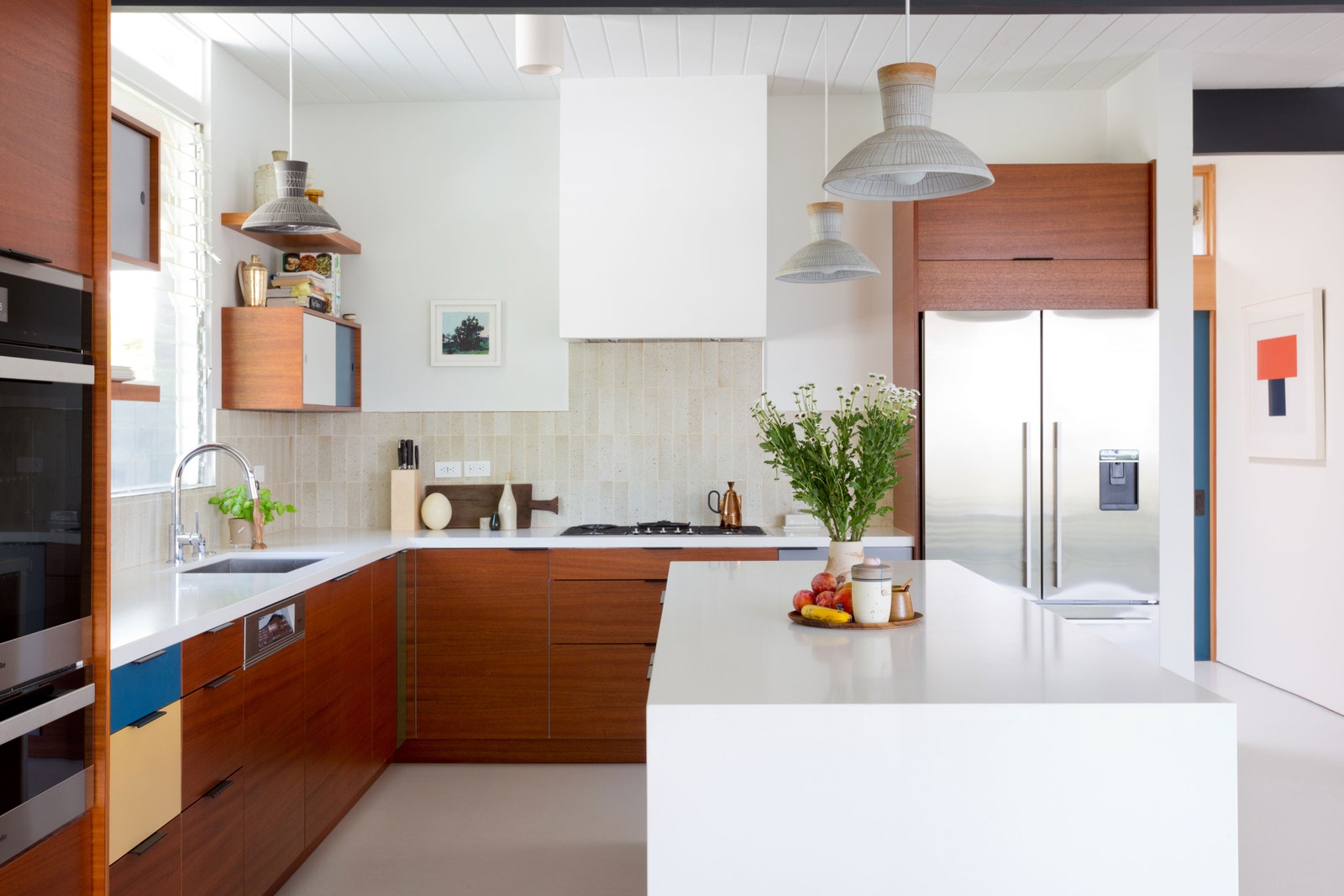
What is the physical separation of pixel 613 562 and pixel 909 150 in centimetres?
249

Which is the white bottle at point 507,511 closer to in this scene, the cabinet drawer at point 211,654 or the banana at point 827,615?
the cabinet drawer at point 211,654

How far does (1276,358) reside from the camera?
213 inches

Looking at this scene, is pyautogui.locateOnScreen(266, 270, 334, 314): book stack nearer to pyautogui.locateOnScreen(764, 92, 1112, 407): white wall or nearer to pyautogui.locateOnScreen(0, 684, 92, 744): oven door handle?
pyautogui.locateOnScreen(764, 92, 1112, 407): white wall

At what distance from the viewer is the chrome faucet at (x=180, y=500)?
10.8ft

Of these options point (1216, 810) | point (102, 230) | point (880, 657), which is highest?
point (102, 230)

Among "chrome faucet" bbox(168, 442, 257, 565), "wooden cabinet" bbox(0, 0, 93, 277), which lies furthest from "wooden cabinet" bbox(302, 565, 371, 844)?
"wooden cabinet" bbox(0, 0, 93, 277)

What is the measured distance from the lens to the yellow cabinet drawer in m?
2.08

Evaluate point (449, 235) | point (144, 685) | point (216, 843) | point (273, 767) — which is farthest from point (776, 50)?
point (216, 843)

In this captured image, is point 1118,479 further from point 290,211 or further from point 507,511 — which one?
point 290,211

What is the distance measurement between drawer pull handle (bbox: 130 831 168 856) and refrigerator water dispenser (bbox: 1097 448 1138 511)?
139 inches

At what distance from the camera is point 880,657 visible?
2.04m

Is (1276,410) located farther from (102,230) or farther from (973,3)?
(102,230)

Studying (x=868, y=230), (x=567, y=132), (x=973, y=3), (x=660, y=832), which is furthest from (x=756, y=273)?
(x=660, y=832)

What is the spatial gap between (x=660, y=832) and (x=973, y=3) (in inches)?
92.1
